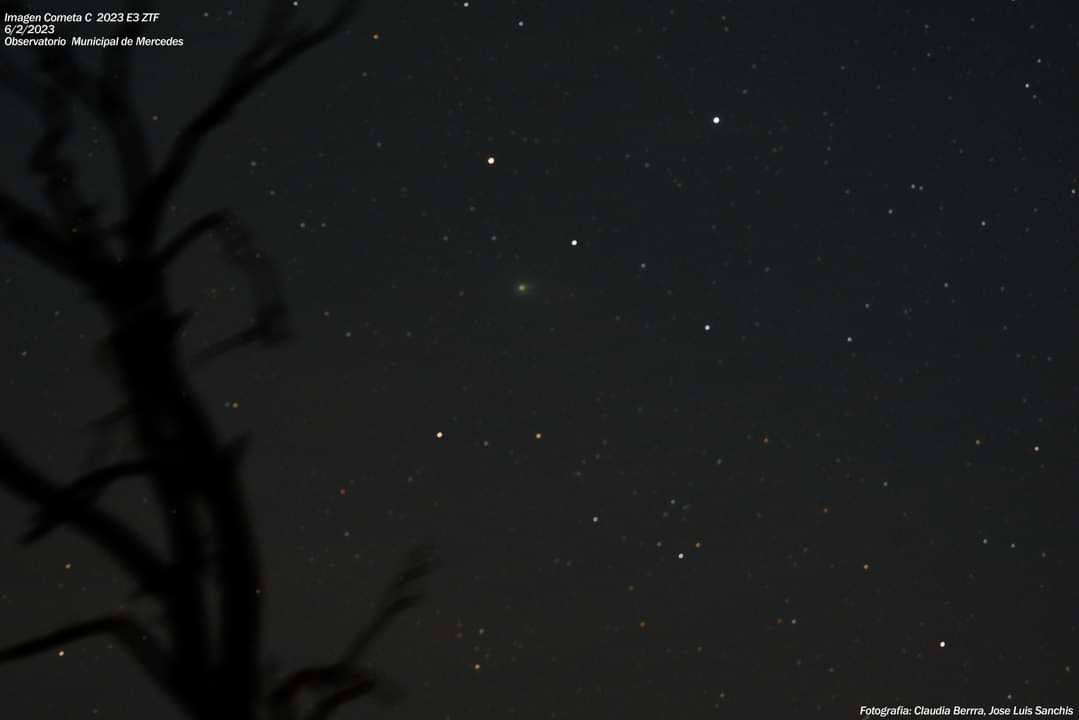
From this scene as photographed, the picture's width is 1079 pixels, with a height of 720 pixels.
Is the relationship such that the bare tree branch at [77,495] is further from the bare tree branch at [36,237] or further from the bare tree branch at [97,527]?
the bare tree branch at [36,237]

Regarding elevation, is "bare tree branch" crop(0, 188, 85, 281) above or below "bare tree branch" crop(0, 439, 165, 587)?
above

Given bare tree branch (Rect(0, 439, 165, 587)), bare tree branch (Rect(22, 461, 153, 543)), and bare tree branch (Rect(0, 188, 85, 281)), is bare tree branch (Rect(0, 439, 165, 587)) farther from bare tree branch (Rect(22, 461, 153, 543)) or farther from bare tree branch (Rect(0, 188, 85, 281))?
bare tree branch (Rect(0, 188, 85, 281))

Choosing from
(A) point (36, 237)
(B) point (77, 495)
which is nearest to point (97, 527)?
(B) point (77, 495)

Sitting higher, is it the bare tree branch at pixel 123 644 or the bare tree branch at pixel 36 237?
the bare tree branch at pixel 36 237

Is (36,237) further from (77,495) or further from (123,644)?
(123,644)

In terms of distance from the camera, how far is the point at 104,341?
2.42 ft

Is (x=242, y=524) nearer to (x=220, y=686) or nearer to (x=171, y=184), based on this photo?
(x=220, y=686)

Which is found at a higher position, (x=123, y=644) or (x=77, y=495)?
(x=77, y=495)

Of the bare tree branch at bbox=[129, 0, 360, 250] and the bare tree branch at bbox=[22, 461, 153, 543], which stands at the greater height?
the bare tree branch at bbox=[129, 0, 360, 250]

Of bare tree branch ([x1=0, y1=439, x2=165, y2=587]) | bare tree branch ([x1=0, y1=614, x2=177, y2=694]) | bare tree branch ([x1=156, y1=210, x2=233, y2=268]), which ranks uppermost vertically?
bare tree branch ([x1=156, y1=210, x2=233, y2=268])

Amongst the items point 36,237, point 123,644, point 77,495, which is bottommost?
point 123,644

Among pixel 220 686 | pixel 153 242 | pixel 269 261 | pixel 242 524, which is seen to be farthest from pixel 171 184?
pixel 220 686

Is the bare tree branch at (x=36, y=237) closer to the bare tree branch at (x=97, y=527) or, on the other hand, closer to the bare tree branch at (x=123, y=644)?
the bare tree branch at (x=97, y=527)

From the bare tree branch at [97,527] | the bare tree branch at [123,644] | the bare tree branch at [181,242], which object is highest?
the bare tree branch at [181,242]
